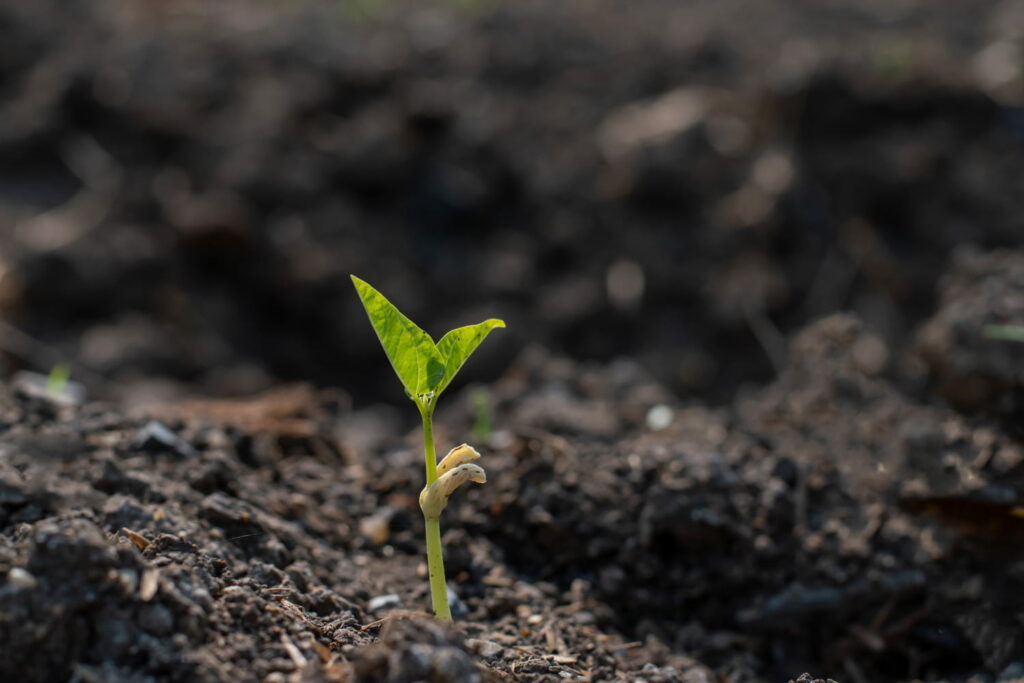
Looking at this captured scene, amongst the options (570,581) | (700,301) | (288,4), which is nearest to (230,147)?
(288,4)

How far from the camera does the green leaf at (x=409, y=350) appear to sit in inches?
43.3

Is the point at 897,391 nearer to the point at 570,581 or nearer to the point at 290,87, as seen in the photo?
the point at 570,581

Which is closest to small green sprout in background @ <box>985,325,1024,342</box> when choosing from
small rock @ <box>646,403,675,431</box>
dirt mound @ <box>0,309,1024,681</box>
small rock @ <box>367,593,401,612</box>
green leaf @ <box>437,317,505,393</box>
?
dirt mound @ <box>0,309,1024,681</box>

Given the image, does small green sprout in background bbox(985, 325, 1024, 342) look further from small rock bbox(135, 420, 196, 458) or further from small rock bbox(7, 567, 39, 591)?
small rock bbox(7, 567, 39, 591)

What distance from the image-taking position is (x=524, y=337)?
9.79 feet

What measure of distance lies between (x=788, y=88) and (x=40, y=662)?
3.18 m

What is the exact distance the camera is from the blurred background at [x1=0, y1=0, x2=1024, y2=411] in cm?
299

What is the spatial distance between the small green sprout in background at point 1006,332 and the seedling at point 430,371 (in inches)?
41.2

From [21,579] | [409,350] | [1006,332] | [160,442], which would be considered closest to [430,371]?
[409,350]

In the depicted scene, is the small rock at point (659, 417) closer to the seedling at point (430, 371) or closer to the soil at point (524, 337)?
the soil at point (524, 337)

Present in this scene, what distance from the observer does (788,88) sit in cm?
343

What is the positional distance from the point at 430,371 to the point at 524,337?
73.4 inches

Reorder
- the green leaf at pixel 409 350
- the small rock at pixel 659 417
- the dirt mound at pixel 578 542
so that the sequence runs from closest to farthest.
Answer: the green leaf at pixel 409 350, the dirt mound at pixel 578 542, the small rock at pixel 659 417

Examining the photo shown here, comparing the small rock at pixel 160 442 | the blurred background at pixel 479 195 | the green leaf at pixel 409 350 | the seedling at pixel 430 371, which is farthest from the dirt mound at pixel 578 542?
the blurred background at pixel 479 195
